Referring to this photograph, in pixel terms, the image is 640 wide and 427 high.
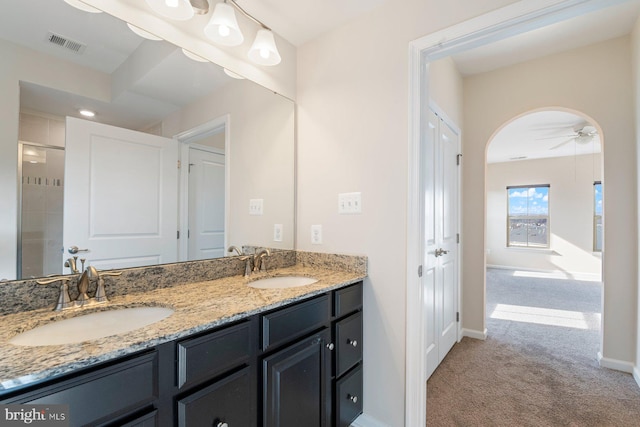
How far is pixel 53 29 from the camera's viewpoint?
113 centimetres

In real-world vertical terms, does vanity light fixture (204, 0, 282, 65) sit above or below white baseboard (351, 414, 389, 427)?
above

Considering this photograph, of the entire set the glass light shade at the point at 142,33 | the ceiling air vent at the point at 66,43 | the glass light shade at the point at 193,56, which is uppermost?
the glass light shade at the point at 193,56

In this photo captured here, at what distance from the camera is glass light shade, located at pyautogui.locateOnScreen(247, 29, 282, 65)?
5.69 feet

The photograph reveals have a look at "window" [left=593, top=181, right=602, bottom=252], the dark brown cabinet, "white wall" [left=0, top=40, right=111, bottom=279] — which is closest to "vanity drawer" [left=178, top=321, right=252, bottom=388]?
the dark brown cabinet

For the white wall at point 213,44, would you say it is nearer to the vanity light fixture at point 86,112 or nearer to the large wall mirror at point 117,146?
the large wall mirror at point 117,146

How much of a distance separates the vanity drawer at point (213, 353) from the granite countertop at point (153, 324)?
0.14ft

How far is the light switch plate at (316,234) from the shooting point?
1.95 m

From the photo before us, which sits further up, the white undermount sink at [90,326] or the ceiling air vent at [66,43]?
the ceiling air vent at [66,43]

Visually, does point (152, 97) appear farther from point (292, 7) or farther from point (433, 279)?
point (433, 279)

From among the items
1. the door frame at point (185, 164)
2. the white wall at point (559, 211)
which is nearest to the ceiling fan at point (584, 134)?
the white wall at point (559, 211)

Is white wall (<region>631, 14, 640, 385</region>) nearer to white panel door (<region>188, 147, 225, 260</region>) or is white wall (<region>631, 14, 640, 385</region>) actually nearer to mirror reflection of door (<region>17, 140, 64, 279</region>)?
white panel door (<region>188, 147, 225, 260</region>)

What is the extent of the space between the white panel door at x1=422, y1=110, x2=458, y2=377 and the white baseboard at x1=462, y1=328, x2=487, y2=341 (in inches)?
9.2

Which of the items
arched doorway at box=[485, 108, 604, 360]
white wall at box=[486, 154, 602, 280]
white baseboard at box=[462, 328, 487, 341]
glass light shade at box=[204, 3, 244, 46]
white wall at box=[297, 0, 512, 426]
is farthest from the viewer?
white wall at box=[486, 154, 602, 280]

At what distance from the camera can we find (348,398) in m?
1.60
